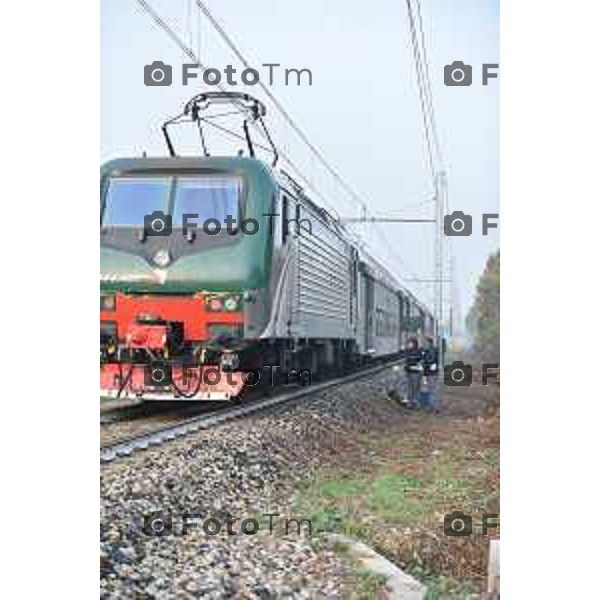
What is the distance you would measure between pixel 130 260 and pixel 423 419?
87 centimetres

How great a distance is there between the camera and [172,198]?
3.09 meters

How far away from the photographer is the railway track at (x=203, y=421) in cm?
302

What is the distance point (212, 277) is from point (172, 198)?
10.3 inches

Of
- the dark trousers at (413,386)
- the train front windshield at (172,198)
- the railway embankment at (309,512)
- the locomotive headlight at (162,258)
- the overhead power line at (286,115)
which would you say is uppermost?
the overhead power line at (286,115)

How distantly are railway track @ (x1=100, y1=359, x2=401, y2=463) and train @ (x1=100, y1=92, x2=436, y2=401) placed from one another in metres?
0.05

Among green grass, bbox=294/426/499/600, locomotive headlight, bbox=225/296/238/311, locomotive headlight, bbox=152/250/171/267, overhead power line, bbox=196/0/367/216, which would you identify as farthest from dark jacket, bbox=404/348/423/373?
locomotive headlight, bbox=152/250/171/267

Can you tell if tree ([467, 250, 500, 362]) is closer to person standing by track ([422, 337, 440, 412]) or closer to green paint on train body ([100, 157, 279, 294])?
person standing by track ([422, 337, 440, 412])

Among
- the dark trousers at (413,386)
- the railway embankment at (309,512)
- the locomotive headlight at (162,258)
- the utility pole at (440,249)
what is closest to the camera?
the railway embankment at (309,512)

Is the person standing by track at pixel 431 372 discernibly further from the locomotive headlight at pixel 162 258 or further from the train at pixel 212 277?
the locomotive headlight at pixel 162 258

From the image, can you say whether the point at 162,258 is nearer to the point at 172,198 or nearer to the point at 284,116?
the point at 172,198

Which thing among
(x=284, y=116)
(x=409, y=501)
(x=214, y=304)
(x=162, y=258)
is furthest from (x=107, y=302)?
(x=409, y=501)

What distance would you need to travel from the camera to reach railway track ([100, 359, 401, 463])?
9.92ft

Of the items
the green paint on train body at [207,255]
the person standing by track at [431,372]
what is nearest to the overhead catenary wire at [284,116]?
the green paint on train body at [207,255]

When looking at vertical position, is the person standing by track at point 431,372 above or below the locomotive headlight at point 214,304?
below
